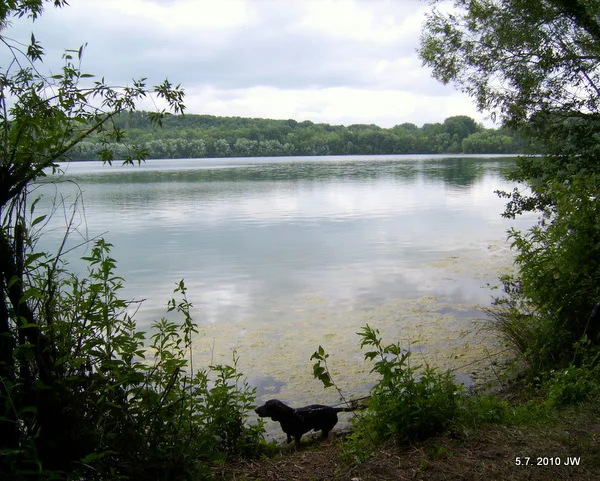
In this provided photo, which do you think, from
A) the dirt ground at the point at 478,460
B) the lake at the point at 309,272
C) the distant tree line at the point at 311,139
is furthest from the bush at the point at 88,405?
the distant tree line at the point at 311,139

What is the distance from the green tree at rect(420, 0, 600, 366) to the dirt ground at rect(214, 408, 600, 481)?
150 centimetres

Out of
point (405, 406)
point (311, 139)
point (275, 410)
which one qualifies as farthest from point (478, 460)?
point (311, 139)

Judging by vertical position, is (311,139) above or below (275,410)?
above

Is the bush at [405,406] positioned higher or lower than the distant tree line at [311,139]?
lower

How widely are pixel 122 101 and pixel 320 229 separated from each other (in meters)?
14.2

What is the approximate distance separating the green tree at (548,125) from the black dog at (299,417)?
7.23ft

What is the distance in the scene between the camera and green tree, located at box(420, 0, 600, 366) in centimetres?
466

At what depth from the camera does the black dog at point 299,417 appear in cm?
422

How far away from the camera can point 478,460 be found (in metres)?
2.93

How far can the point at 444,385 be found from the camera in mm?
3721

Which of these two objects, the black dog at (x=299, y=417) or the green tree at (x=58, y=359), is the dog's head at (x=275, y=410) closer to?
the black dog at (x=299, y=417)

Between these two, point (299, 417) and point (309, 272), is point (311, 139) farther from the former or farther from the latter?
point (299, 417)

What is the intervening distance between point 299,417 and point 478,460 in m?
1.65

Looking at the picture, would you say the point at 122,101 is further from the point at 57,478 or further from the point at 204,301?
the point at 204,301
